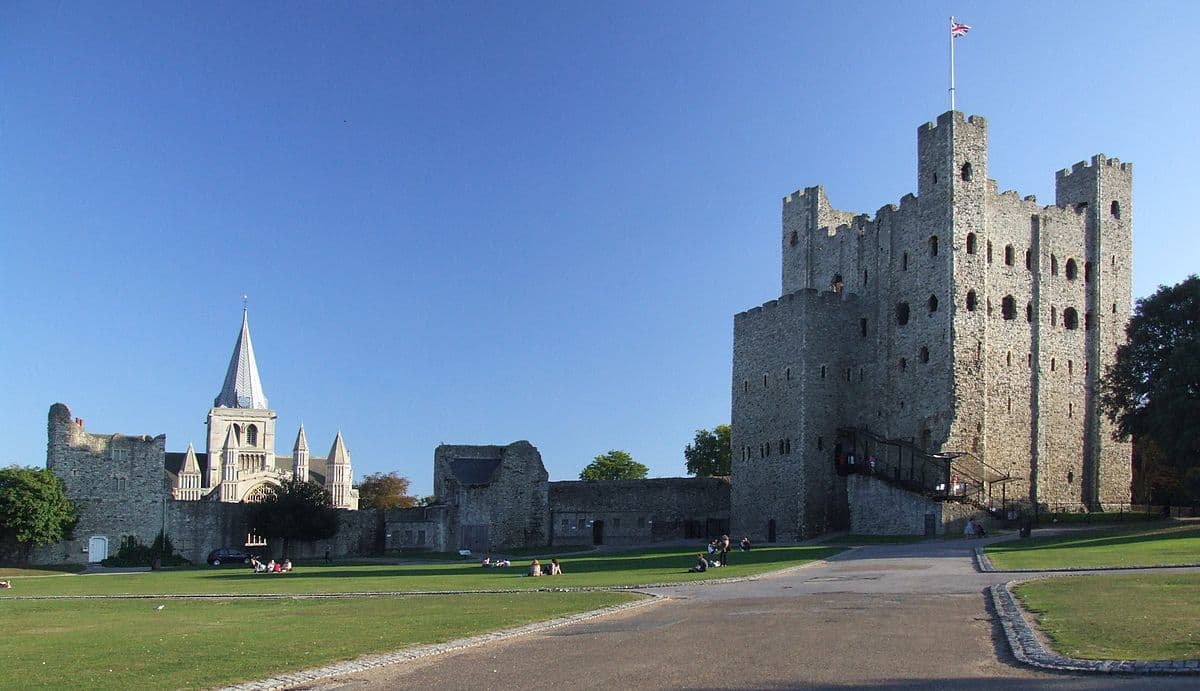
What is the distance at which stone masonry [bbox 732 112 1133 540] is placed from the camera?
188ft

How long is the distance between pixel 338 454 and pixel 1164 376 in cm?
10252

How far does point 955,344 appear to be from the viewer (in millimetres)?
56594

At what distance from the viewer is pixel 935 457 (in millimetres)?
→ 53938

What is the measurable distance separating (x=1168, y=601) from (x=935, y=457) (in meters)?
34.7

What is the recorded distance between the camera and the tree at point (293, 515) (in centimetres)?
6612

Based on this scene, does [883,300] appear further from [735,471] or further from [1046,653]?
[1046,653]

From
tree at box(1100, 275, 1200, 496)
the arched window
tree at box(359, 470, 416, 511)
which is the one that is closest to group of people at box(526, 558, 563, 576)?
tree at box(1100, 275, 1200, 496)

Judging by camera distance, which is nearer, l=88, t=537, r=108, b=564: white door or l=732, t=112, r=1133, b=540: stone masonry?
l=732, t=112, r=1133, b=540: stone masonry

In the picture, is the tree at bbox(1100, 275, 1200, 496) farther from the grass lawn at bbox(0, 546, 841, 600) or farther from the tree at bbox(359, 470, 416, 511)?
the tree at bbox(359, 470, 416, 511)

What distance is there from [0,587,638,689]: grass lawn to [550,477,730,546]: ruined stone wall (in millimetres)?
36393

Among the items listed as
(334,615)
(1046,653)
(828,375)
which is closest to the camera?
(1046,653)

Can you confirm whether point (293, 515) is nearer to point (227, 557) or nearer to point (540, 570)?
point (227, 557)

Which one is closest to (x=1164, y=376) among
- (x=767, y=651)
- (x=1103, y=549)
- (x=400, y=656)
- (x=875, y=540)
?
(x=875, y=540)

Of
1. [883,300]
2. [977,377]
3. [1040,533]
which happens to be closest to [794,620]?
[1040,533]
